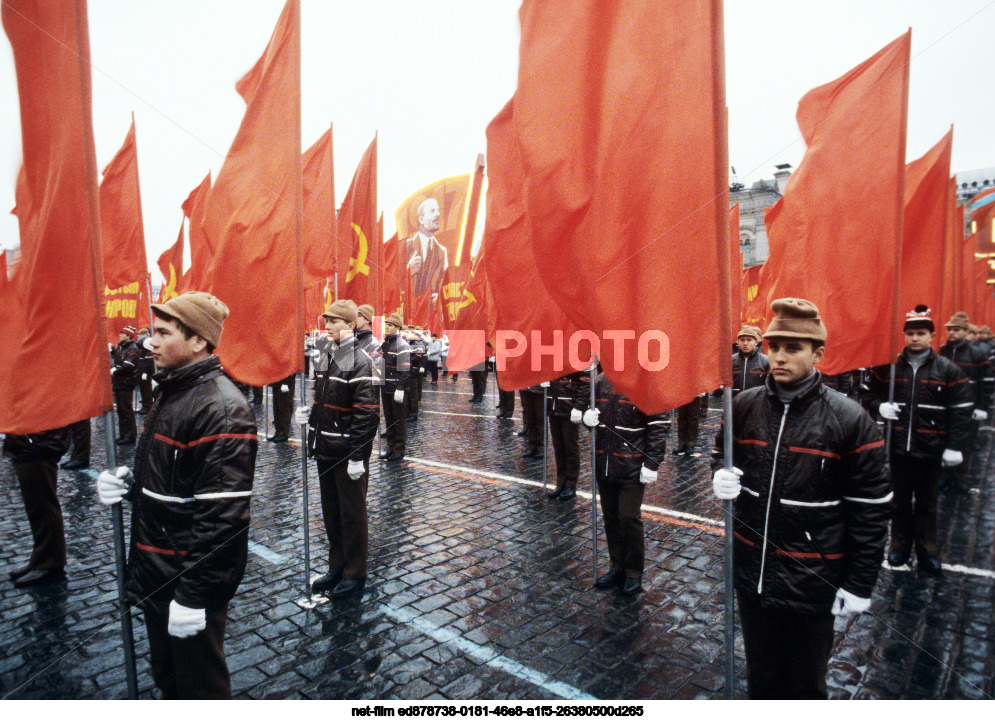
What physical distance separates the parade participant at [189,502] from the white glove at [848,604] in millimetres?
2806

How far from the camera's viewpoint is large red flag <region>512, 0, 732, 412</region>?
8.85 ft


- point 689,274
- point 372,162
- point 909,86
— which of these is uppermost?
point 372,162

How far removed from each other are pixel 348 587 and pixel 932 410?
18.2 ft

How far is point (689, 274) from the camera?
8.92 ft

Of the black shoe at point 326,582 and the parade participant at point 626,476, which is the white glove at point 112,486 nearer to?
the black shoe at point 326,582

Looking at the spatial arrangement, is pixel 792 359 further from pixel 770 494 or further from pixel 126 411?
pixel 126 411

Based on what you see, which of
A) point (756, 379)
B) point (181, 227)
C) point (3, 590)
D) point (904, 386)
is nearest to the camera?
point (3, 590)

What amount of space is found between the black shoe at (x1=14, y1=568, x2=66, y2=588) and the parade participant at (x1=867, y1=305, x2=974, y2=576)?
746cm

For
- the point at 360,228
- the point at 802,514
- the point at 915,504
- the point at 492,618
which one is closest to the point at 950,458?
A: the point at 915,504

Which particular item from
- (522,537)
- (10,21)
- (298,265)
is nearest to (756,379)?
(522,537)

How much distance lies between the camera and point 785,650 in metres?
2.86

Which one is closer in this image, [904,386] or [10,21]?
[10,21]
